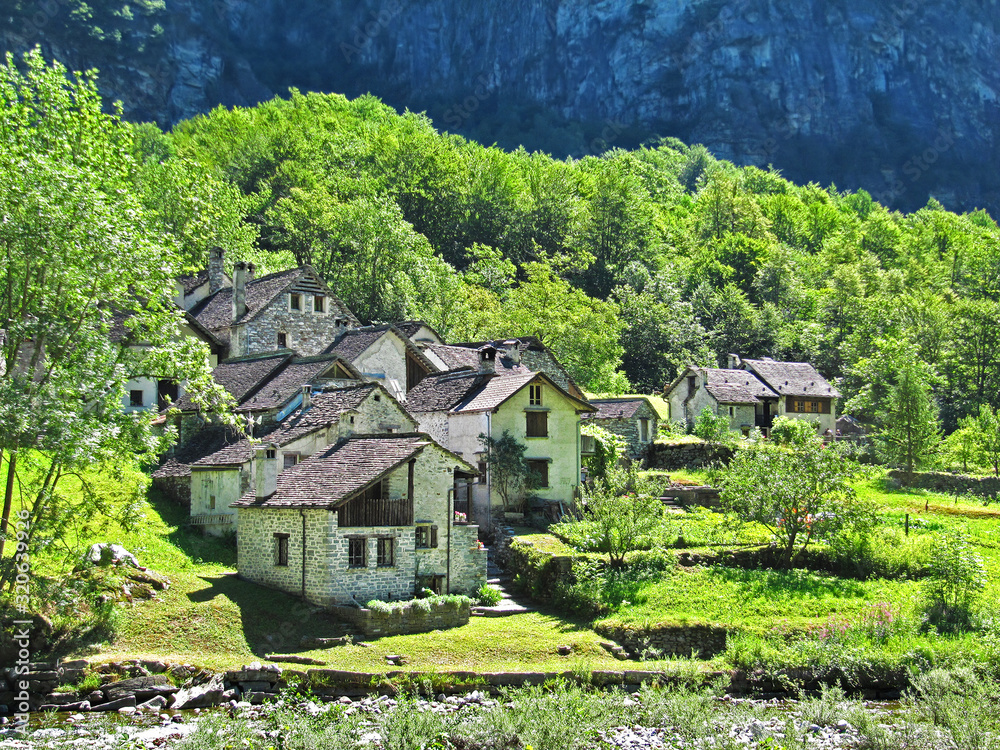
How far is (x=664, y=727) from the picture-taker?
22359mm

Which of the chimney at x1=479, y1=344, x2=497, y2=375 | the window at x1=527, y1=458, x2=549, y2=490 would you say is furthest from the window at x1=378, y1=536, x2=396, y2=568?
the chimney at x1=479, y1=344, x2=497, y2=375

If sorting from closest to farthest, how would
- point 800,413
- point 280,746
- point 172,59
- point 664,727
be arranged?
1. point 280,746
2. point 664,727
3. point 800,413
4. point 172,59

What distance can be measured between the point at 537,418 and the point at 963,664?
20.3 meters

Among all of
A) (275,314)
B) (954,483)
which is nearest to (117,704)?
(275,314)

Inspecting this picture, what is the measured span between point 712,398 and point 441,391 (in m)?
28.0

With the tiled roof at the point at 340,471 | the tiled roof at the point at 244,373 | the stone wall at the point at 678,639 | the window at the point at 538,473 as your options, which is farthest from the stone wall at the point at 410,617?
the tiled roof at the point at 244,373

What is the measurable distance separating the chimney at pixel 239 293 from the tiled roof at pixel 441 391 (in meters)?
10.3

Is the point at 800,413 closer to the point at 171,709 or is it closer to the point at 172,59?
the point at 171,709

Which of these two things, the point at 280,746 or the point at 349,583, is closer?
the point at 280,746

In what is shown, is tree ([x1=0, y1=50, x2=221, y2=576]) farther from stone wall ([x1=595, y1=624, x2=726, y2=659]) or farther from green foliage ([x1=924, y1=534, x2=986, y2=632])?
green foliage ([x1=924, y1=534, x2=986, y2=632])

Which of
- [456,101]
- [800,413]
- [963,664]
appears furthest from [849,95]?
[963,664]

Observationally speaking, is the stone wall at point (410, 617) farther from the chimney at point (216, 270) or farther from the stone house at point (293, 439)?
the chimney at point (216, 270)

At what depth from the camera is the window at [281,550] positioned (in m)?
30.7

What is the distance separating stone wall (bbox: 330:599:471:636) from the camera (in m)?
28.6
